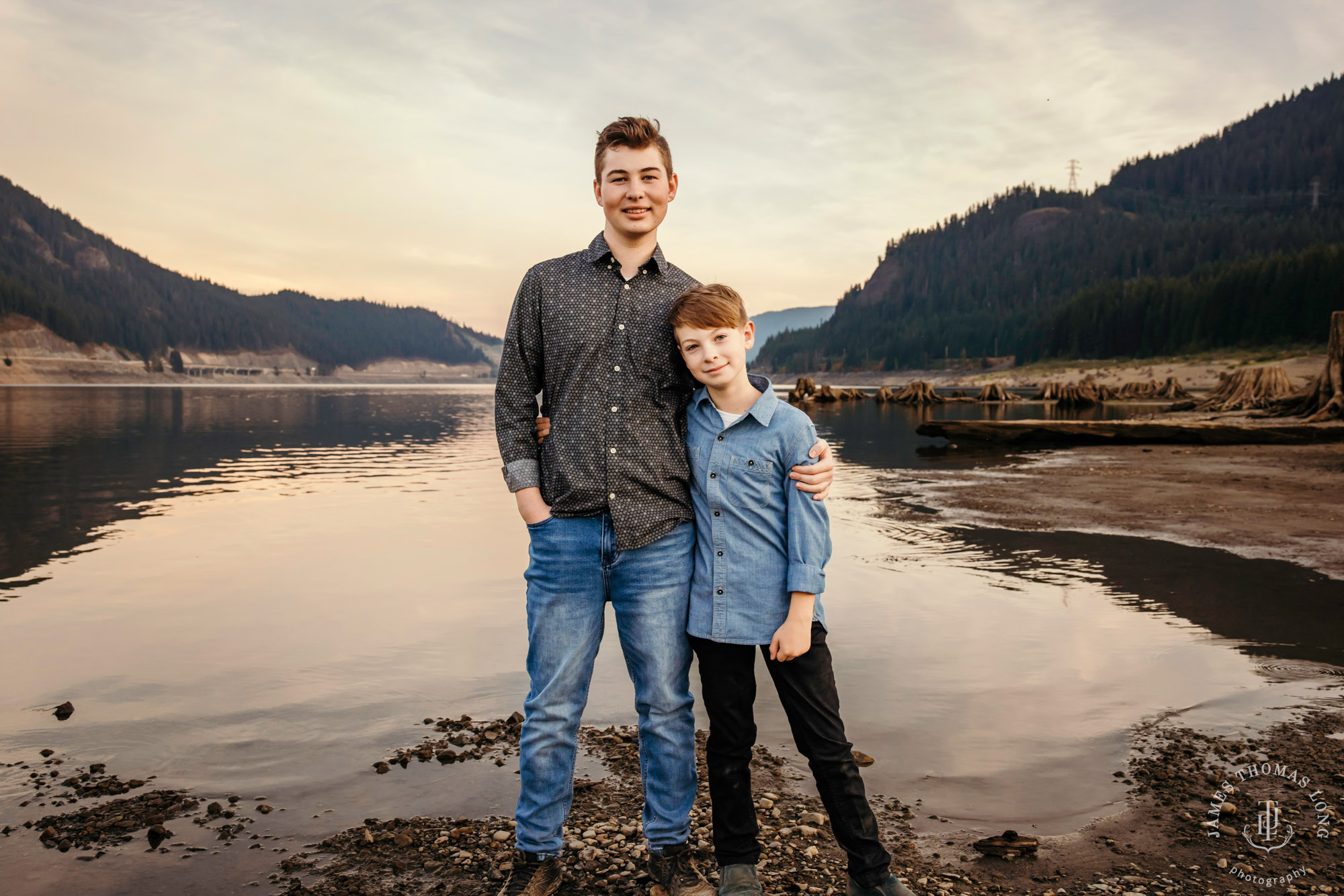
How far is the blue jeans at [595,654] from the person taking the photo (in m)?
3.21

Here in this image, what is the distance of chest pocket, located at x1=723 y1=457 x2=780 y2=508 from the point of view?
3.21 meters

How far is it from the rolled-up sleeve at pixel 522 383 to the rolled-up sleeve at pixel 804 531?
1045 millimetres

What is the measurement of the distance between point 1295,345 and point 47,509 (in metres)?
98.5

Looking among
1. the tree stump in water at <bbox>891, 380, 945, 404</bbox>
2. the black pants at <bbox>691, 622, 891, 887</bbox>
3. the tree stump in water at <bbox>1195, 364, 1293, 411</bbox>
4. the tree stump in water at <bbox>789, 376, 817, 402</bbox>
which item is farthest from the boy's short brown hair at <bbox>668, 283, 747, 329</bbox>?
the tree stump in water at <bbox>891, 380, 945, 404</bbox>

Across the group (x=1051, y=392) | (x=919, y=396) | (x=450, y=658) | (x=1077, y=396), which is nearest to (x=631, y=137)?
(x=450, y=658)

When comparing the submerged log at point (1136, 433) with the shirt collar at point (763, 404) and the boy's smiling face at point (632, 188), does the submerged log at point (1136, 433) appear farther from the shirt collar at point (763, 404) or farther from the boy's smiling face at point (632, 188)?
the boy's smiling face at point (632, 188)

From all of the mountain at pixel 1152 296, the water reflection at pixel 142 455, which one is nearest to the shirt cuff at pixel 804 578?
the water reflection at pixel 142 455

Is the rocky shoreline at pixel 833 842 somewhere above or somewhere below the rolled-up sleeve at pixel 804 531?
below

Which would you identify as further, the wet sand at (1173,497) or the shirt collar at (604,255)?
the wet sand at (1173,497)

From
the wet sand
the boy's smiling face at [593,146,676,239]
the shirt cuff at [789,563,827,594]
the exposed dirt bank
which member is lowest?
the wet sand

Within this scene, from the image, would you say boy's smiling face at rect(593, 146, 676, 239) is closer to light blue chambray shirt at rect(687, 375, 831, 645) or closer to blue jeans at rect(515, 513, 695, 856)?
light blue chambray shirt at rect(687, 375, 831, 645)

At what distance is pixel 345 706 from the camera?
525cm

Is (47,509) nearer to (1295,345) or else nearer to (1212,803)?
(1212,803)

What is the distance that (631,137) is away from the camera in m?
3.30
